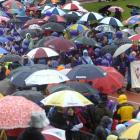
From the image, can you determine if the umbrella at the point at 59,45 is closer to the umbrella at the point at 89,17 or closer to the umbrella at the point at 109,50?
the umbrella at the point at 109,50

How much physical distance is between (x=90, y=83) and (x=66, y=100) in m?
3.22

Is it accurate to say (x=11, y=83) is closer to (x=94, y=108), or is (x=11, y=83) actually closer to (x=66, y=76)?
(x=66, y=76)

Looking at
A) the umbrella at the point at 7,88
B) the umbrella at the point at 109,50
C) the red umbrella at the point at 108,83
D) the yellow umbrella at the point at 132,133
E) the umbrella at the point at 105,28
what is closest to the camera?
the yellow umbrella at the point at 132,133

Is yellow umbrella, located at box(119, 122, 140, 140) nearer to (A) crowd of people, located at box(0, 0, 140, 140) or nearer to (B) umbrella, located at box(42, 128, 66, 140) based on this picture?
(A) crowd of people, located at box(0, 0, 140, 140)

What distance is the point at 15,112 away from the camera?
1048cm

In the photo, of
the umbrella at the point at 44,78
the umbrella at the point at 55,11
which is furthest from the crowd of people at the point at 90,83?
the umbrella at the point at 55,11

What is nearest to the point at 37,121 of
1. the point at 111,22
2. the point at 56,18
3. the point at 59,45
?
the point at 59,45

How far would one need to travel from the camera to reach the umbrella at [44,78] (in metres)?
13.9

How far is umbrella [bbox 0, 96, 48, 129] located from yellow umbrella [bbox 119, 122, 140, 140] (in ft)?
5.09

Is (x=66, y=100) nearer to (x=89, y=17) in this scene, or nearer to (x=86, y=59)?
(x=86, y=59)

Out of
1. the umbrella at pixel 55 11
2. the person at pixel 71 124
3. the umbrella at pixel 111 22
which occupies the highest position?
the umbrella at pixel 55 11

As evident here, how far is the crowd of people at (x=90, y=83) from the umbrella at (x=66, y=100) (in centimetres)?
24

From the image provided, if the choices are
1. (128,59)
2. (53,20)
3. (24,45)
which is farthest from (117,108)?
(53,20)

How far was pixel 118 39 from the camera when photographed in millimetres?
21375
